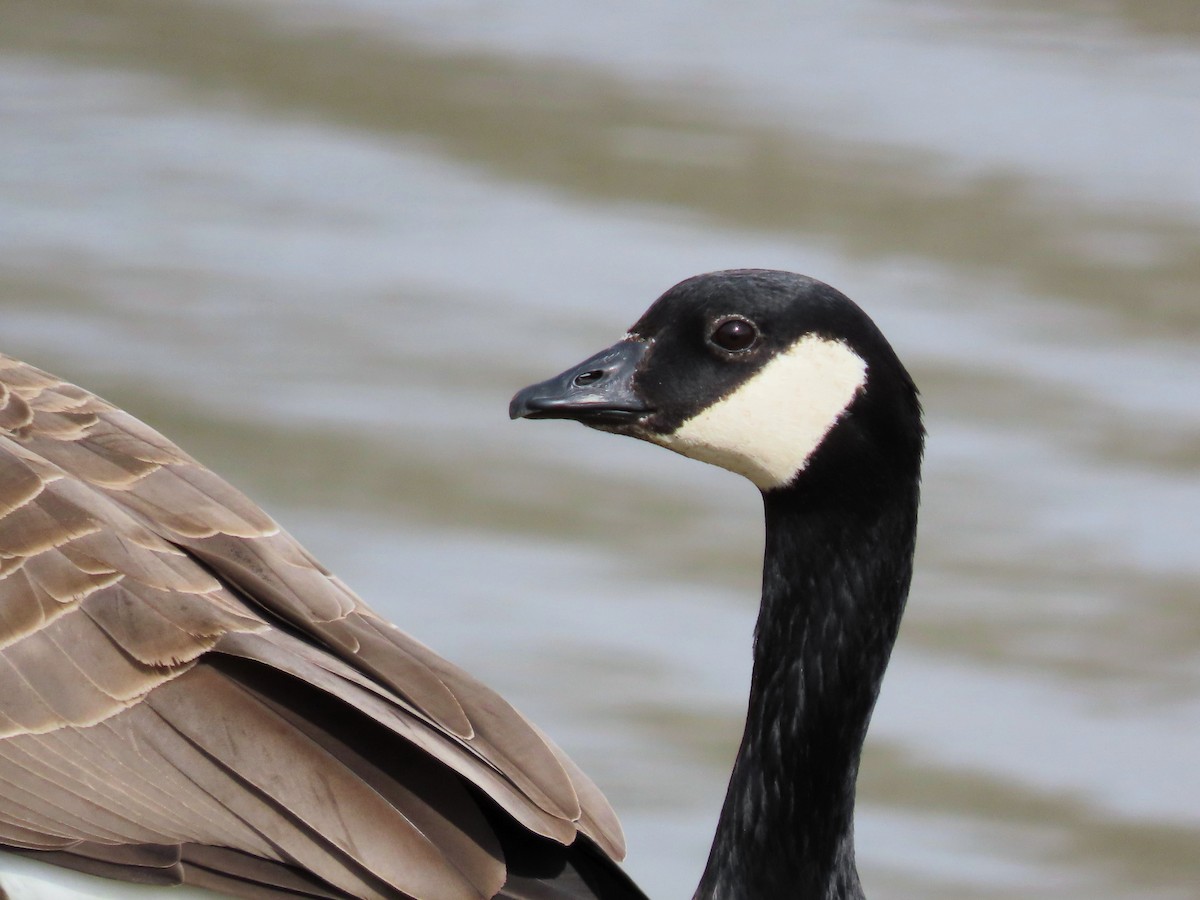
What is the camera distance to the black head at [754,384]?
3.32 metres

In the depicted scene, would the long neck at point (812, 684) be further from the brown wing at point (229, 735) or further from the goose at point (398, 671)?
the brown wing at point (229, 735)

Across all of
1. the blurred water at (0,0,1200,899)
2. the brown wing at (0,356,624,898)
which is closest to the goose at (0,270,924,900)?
the brown wing at (0,356,624,898)

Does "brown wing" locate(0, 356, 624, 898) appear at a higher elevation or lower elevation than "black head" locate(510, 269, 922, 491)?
lower

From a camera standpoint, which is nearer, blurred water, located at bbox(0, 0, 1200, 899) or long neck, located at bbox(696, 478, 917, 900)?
long neck, located at bbox(696, 478, 917, 900)

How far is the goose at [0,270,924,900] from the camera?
320 cm

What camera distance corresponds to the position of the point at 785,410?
11.0 feet

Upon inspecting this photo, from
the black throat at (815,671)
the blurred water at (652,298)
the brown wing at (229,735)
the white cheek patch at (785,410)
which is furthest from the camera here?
the blurred water at (652,298)

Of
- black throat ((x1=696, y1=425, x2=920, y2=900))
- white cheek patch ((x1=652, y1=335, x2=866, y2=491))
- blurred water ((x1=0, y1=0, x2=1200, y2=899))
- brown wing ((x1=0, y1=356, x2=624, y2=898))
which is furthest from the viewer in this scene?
blurred water ((x1=0, y1=0, x2=1200, y2=899))

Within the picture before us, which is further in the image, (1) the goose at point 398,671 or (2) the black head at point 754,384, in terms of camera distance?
(2) the black head at point 754,384

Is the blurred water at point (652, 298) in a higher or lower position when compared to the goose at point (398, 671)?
higher

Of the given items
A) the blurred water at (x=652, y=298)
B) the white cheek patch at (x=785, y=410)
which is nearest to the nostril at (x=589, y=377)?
the white cheek patch at (x=785, y=410)

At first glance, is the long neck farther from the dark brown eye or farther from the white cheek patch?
the dark brown eye

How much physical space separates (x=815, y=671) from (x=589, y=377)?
620 mm

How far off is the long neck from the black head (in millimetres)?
100
